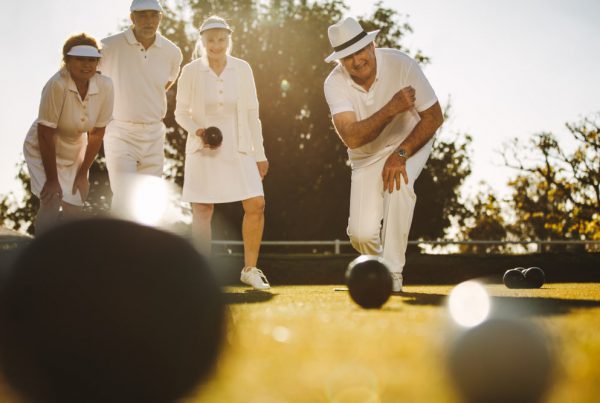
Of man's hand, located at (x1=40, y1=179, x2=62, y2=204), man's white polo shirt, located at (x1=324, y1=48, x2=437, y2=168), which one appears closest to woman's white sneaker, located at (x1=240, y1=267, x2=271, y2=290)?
man's white polo shirt, located at (x1=324, y1=48, x2=437, y2=168)

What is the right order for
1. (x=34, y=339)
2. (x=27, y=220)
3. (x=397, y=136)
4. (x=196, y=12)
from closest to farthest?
(x=34, y=339), (x=397, y=136), (x=196, y=12), (x=27, y=220)

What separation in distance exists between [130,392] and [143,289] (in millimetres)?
370

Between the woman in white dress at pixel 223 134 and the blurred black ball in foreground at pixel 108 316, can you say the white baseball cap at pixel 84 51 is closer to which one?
the woman in white dress at pixel 223 134

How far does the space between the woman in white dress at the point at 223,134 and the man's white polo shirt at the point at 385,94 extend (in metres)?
1.22

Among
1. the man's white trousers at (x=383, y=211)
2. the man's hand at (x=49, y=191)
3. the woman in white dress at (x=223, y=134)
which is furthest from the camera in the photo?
the woman in white dress at (x=223, y=134)

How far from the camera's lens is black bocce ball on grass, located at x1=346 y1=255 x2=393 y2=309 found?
4508 mm

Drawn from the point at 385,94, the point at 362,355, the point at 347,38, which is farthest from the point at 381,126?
the point at 362,355

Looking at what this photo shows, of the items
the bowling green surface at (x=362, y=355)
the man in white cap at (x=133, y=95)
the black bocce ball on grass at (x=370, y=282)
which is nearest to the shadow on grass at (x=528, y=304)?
the bowling green surface at (x=362, y=355)

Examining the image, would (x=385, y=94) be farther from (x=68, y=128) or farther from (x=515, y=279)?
(x=68, y=128)

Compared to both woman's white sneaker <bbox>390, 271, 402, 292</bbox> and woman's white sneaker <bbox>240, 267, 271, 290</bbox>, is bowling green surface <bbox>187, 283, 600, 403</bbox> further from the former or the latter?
woman's white sneaker <bbox>240, 267, 271, 290</bbox>

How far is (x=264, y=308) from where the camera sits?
189 inches

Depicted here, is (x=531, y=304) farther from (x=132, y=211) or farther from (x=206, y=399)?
(x=132, y=211)

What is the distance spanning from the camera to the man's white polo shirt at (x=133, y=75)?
291 inches

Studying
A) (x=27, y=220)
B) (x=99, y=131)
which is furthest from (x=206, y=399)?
(x=27, y=220)
